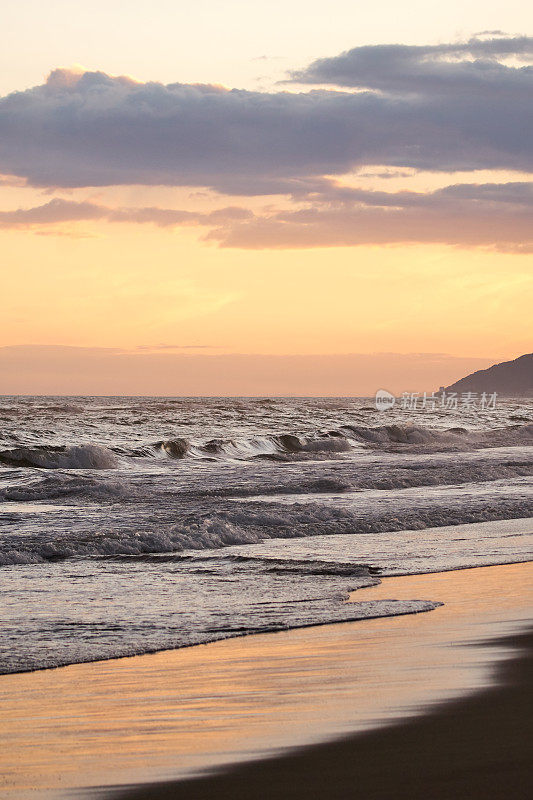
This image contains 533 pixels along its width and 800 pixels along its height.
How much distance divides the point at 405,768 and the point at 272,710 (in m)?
1.03

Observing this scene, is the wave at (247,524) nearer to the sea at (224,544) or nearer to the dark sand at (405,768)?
the sea at (224,544)

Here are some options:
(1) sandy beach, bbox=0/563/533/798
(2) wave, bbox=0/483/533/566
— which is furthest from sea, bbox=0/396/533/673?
(1) sandy beach, bbox=0/563/533/798

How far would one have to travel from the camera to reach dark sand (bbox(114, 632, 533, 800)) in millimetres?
3561

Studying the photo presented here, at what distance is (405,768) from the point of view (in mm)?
3797

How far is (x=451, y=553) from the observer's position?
10.4 m

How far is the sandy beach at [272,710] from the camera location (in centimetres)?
380

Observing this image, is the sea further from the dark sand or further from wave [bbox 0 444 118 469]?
the dark sand

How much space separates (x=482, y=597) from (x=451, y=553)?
275 centimetres

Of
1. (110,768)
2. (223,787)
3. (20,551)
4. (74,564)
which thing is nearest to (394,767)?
(223,787)

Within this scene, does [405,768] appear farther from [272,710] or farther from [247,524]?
[247,524]

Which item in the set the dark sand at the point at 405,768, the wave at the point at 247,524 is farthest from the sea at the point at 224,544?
the dark sand at the point at 405,768

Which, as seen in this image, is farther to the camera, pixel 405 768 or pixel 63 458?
pixel 63 458

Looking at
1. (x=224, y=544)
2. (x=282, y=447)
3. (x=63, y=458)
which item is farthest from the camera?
(x=282, y=447)

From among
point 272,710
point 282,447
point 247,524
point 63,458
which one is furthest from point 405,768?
point 282,447
